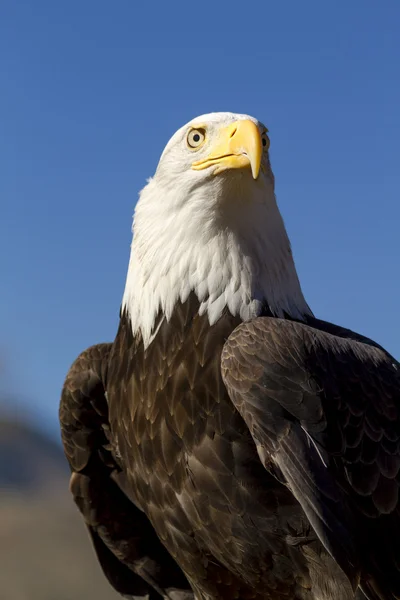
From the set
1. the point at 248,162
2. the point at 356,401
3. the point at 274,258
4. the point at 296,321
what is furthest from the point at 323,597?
the point at 248,162

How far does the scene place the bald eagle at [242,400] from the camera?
5387 mm

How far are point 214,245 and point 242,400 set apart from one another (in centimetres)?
110

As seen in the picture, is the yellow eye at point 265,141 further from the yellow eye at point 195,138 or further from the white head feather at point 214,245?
the yellow eye at point 195,138

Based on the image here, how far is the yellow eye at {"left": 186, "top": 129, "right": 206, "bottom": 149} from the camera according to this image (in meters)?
6.18

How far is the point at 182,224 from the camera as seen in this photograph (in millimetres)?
6055

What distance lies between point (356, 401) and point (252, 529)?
100cm

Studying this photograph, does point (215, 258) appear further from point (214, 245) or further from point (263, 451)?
point (263, 451)

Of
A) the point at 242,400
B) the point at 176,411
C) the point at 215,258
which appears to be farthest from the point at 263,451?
the point at 215,258

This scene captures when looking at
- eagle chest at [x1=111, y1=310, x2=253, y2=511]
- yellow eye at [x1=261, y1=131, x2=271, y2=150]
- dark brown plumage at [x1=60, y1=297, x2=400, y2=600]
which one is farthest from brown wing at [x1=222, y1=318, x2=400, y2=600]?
yellow eye at [x1=261, y1=131, x2=271, y2=150]

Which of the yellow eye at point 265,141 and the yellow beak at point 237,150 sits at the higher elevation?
the yellow eye at point 265,141

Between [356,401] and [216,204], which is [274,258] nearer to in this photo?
[216,204]

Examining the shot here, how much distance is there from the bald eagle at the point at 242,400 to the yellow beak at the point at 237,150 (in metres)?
0.01

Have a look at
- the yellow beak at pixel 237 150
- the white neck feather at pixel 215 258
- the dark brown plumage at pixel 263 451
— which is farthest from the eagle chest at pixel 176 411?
the yellow beak at pixel 237 150

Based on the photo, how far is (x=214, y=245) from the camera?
598cm
